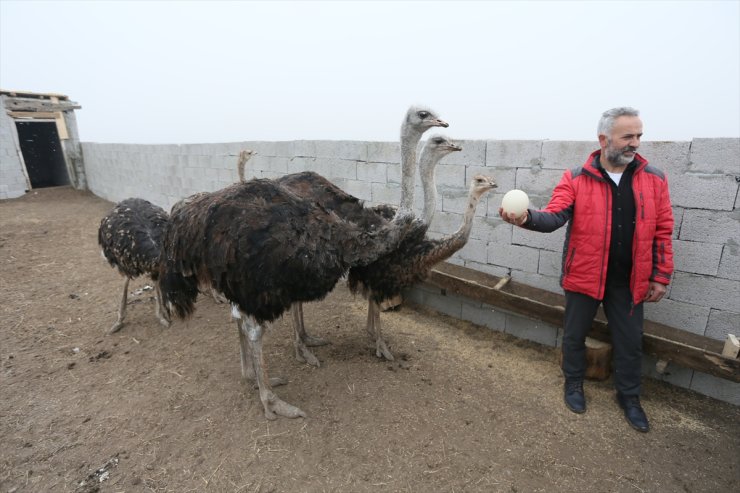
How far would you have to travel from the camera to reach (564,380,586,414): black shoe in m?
2.80

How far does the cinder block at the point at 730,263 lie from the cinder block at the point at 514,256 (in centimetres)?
124

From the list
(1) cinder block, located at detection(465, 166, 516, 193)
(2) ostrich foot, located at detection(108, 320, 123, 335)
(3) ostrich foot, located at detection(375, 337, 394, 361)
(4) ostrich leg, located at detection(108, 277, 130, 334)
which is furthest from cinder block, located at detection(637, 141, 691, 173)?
(2) ostrich foot, located at detection(108, 320, 123, 335)

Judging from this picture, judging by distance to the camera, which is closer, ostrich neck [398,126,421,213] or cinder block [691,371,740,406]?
cinder block [691,371,740,406]

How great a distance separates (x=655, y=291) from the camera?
2445 millimetres

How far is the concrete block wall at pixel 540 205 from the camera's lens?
267 cm

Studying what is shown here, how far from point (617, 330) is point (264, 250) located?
91.7 inches

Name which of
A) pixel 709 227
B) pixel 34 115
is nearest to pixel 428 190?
pixel 709 227

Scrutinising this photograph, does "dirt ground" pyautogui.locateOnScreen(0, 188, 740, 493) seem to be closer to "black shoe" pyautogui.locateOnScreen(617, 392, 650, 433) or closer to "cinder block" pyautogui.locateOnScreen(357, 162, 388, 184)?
"black shoe" pyautogui.locateOnScreen(617, 392, 650, 433)

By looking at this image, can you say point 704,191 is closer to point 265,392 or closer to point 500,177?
point 500,177

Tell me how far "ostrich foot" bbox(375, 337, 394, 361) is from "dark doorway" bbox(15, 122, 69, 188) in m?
15.2

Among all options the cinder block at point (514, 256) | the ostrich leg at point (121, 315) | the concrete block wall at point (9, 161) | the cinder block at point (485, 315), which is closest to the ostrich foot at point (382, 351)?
the cinder block at point (485, 315)

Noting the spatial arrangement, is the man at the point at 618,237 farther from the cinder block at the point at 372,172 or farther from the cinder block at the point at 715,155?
the cinder block at the point at 372,172

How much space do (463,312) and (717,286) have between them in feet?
6.79

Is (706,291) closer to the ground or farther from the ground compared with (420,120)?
closer to the ground
